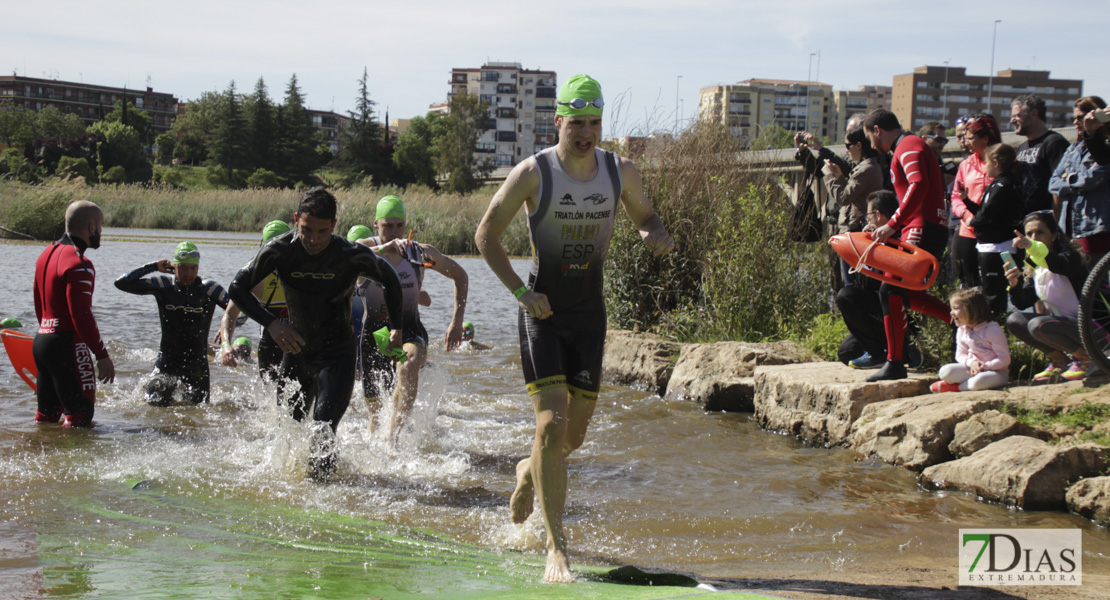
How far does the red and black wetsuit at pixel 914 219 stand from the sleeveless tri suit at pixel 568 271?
11.9ft

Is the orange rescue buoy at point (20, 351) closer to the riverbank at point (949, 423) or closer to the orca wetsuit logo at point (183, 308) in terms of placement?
the orca wetsuit logo at point (183, 308)

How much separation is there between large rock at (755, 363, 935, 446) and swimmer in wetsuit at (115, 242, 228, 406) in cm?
507

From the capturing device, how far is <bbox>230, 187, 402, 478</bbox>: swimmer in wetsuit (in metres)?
5.63

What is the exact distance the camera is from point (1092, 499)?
520cm

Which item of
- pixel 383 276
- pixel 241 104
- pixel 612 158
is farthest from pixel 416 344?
pixel 241 104

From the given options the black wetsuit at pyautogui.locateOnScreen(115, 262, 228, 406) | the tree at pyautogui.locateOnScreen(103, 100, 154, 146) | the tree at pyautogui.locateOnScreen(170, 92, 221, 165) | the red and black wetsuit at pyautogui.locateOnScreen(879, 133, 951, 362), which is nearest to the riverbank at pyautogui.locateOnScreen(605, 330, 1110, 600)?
the red and black wetsuit at pyautogui.locateOnScreen(879, 133, 951, 362)

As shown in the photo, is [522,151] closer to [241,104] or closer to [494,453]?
[241,104]

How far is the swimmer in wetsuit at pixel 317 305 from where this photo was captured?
563 cm

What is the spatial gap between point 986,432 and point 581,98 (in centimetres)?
373

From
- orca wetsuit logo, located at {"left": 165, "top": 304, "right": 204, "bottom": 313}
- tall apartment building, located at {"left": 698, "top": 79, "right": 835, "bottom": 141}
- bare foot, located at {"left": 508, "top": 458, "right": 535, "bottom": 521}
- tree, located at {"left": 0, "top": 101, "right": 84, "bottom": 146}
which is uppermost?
tall apartment building, located at {"left": 698, "top": 79, "right": 835, "bottom": 141}

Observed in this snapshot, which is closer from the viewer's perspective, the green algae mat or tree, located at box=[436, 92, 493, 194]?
the green algae mat

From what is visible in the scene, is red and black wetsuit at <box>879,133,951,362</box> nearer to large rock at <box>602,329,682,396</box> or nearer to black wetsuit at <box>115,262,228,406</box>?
large rock at <box>602,329,682,396</box>

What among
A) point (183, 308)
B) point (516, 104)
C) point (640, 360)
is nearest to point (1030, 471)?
point (640, 360)

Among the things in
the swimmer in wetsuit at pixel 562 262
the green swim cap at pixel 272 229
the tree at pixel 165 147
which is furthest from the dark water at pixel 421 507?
the tree at pixel 165 147
